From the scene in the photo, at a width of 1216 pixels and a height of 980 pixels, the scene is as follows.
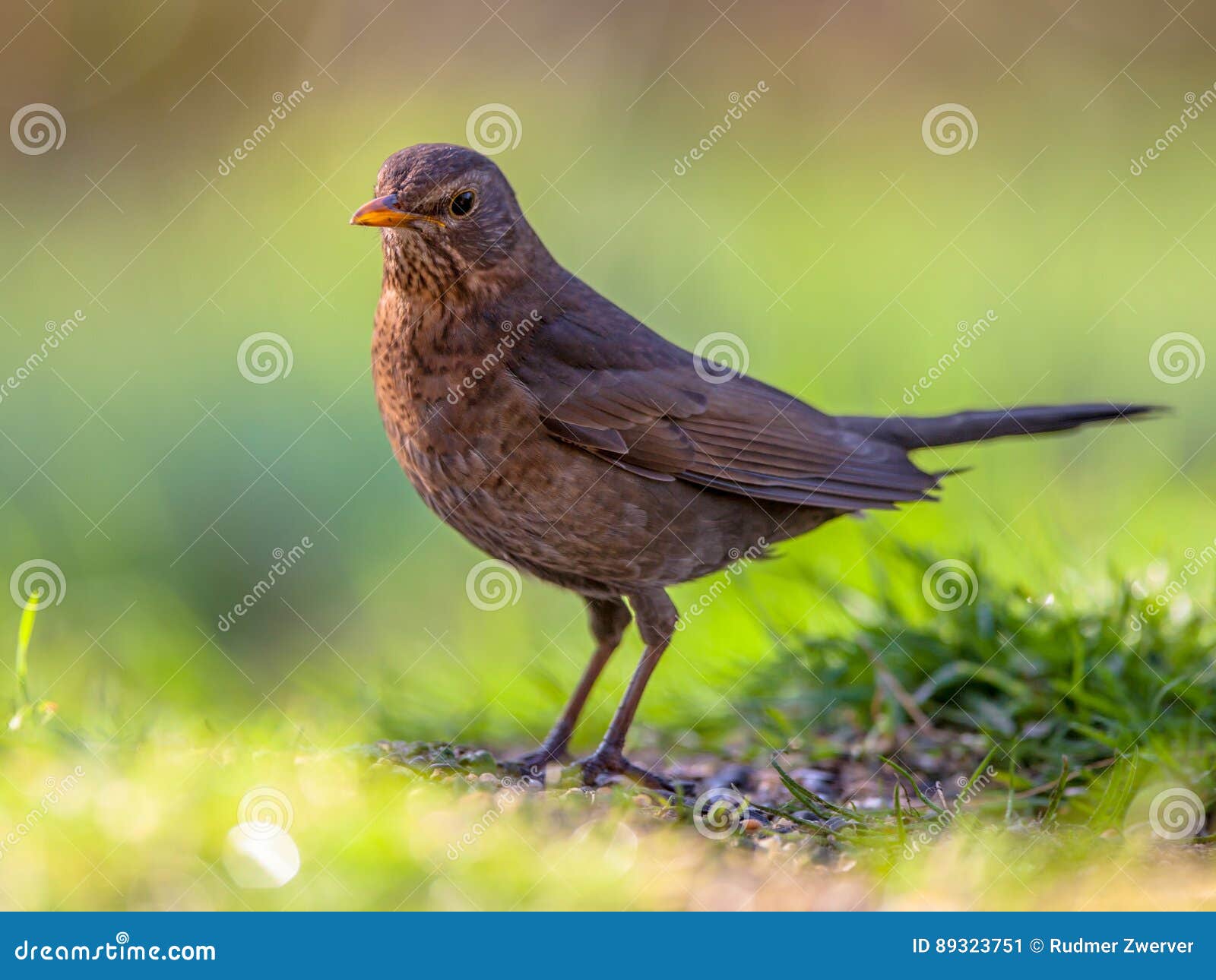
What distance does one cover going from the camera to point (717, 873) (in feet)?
11.1

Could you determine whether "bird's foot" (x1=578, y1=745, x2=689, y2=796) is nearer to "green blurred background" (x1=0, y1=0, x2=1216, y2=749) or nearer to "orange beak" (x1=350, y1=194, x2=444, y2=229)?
"green blurred background" (x1=0, y1=0, x2=1216, y2=749)

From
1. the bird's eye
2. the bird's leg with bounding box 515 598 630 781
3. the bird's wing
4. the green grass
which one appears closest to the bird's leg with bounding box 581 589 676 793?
the green grass

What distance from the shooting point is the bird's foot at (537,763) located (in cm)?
458

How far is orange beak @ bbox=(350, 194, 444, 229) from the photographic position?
428 centimetres

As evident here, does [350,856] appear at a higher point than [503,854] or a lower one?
lower

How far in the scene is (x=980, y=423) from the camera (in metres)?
4.93

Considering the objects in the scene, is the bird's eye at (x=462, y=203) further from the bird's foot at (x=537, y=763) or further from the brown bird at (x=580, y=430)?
the bird's foot at (x=537, y=763)

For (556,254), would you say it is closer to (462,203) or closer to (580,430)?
(462,203)

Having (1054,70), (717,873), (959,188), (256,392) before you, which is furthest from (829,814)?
(1054,70)

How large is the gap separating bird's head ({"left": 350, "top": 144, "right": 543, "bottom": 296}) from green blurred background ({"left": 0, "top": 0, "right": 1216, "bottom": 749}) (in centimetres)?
160

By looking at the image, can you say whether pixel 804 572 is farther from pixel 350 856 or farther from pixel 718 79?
pixel 718 79

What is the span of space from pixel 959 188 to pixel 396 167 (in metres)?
7.83

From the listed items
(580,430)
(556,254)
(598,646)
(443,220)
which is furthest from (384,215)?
(556,254)

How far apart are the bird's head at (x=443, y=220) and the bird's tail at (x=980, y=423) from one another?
4.78 ft
